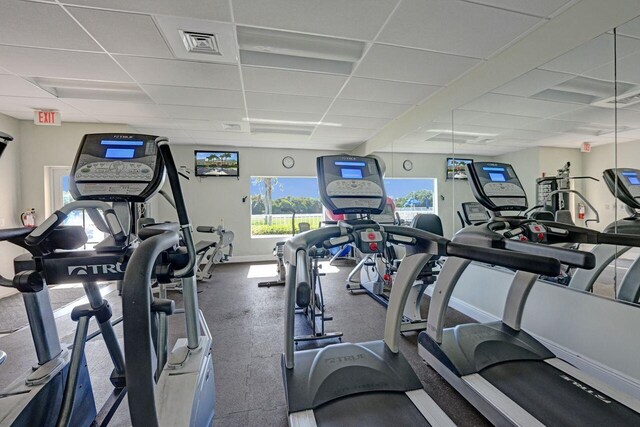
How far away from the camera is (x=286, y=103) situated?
12.8ft

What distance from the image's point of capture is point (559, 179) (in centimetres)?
272

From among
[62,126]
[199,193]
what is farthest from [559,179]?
[62,126]

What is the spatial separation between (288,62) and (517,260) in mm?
2679

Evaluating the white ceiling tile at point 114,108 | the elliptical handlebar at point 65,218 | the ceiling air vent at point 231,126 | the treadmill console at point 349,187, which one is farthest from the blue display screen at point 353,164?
the ceiling air vent at point 231,126

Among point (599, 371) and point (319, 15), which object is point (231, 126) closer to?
point (319, 15)

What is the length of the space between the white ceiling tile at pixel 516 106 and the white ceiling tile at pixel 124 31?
10.4ft

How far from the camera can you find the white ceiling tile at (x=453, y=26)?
204cm

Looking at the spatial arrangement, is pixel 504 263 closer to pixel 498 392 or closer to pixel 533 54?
pixel 498 392

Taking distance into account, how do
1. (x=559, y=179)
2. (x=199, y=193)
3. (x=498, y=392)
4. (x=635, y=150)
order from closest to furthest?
(x=498, y=392) < (x=635, y=150) < (x=559, y=179) < (x=199, y=193)

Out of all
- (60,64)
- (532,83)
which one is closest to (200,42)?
(60,64)

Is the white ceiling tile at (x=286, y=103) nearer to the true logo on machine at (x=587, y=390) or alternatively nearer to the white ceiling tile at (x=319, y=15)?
the white ceiling tile at (x=319, y=15)

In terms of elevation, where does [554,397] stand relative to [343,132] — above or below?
below

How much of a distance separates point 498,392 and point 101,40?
3870mm

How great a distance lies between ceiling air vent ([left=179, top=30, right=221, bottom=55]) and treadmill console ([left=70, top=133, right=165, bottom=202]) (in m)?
1.44
